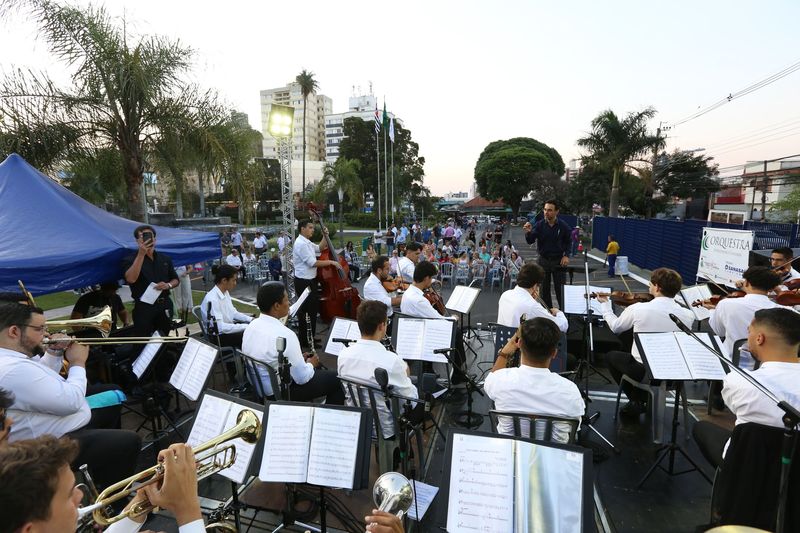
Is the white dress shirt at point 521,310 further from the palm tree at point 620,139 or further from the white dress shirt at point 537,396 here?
the palm tree at point 620,139

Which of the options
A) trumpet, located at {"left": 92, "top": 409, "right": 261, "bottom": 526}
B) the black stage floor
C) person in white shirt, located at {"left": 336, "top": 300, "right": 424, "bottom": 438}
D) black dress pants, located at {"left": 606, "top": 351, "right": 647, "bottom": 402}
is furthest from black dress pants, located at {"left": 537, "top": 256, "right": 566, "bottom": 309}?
trumpet, located at {"left": 92, "top": 409, "right": 261, "bottom": 526}

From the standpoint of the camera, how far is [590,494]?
1.97 metres

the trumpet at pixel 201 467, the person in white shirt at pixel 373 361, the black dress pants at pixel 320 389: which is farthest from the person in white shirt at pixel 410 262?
the trumpet at pixel 201 467

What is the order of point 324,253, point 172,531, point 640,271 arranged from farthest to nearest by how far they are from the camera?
1. point 640,271
2. point 324,253
3. point 172,531

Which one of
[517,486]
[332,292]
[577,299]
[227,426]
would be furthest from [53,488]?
[577,299]

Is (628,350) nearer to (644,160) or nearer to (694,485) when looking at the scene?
(694,485)

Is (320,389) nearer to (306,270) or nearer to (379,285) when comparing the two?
(379,285)

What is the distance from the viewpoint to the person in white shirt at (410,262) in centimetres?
758

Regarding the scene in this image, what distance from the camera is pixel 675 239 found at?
1526 cm

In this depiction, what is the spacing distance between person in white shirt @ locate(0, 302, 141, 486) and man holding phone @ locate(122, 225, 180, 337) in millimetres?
2268

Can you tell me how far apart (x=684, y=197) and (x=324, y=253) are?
40.2m

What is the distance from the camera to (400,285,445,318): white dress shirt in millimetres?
5406

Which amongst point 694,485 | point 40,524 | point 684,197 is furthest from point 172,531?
point 684,197

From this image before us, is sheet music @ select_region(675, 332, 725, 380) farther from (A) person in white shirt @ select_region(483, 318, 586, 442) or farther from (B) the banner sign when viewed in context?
(B) the banner sign
